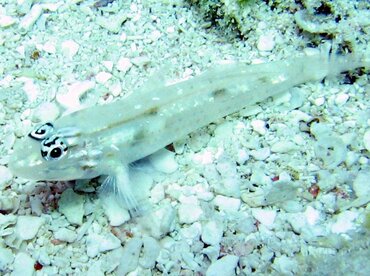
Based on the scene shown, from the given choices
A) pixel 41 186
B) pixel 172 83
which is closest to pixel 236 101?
pixel 172 83

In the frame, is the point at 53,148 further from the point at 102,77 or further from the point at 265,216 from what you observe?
the point at 265,216

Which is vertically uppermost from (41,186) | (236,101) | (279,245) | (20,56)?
(20,56)

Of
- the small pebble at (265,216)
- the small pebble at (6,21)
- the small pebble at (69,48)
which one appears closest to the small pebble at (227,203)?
the small pebble at (265,216)

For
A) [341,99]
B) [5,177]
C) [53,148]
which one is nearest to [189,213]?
[53,148]

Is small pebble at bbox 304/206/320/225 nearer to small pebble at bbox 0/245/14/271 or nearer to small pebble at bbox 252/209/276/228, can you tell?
small pebble at bbox 252/209/276/228

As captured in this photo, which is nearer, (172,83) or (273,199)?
(273,199)

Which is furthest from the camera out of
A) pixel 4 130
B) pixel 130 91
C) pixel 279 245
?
pixel 130 91

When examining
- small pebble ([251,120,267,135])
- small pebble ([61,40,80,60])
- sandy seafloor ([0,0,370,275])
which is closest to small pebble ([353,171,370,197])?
sandy seafloor ([0,0,370,275])

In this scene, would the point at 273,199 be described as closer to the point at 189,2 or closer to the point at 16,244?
the point at 16,244
